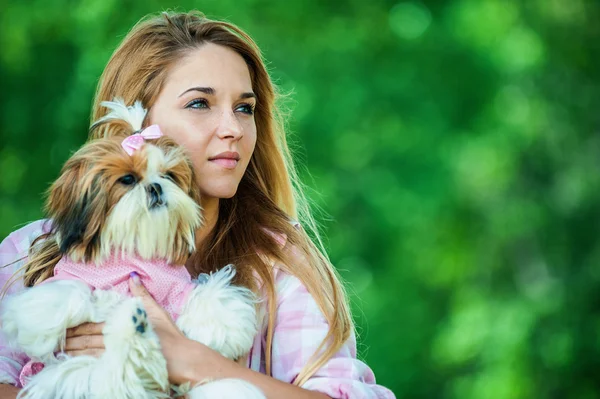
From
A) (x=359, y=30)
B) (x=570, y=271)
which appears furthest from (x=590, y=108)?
(x=359, y=30)

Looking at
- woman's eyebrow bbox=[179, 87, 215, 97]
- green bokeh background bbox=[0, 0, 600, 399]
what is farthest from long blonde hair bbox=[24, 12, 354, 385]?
green bokeh background bbox=[0, 0, 600, 399]

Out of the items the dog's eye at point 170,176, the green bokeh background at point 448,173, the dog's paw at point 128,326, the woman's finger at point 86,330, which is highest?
the dog's eye at point 170,176

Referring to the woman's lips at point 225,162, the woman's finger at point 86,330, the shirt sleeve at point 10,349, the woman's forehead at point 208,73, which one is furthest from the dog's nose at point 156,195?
the shirt sleeve at point 10,349

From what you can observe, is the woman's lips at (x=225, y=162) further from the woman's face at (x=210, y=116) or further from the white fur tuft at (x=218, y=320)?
the white fur tuft at (x=218, y=320)

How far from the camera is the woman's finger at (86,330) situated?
2.84 m

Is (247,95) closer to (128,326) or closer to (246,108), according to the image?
(246,108)

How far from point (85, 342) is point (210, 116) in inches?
34.3

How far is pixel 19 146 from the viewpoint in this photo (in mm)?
8672

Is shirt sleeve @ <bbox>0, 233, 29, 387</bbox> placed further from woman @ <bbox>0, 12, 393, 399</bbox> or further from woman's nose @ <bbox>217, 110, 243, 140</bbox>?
woman's nose @ <bbox>217, 110, 243, 140</bbox>

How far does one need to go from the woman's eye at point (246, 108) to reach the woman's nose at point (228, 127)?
0.35ft

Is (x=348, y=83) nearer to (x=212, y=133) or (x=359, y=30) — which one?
(x=359, y=30)

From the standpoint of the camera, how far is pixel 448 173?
364 inches

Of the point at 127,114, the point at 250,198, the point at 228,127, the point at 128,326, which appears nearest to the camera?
the point at 128,326

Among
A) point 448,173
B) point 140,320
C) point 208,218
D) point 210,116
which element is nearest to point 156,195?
point 140,320
